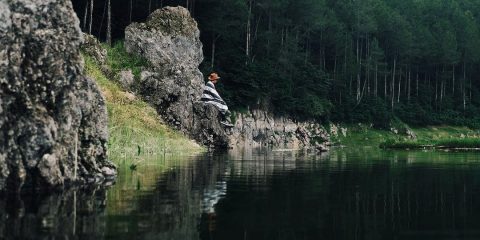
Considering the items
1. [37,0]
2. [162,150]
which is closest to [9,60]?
[37,0]

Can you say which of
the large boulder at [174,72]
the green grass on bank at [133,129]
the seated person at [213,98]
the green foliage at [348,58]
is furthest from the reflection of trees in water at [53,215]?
the green foliage at [348,58]

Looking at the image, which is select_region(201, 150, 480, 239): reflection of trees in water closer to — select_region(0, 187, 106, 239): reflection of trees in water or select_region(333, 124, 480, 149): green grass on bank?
select_region(0, 187, 106, 239): reflection of trees in water

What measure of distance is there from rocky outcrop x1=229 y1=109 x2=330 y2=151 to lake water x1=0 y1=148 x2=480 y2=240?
2184 inches

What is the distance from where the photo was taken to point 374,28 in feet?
400

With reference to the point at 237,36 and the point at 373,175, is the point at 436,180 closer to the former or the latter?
the point at 373,175

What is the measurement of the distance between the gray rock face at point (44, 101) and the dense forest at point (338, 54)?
48.9 metres

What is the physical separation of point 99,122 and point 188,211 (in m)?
9.04

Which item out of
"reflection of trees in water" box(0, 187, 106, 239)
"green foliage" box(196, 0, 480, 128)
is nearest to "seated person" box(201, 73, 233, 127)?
"green foliage" box(196, 0, 480, 128)

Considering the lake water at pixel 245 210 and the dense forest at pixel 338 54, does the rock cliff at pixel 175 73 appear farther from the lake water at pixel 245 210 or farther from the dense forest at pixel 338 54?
the lake water at pixel 245 210

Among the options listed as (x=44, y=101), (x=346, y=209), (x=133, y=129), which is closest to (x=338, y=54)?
(x=133, y=129)

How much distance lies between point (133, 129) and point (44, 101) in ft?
81.8

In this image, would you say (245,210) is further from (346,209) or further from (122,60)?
(122,60)

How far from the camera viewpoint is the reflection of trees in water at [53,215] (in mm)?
12148

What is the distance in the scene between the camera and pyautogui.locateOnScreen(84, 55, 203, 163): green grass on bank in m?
39.3
